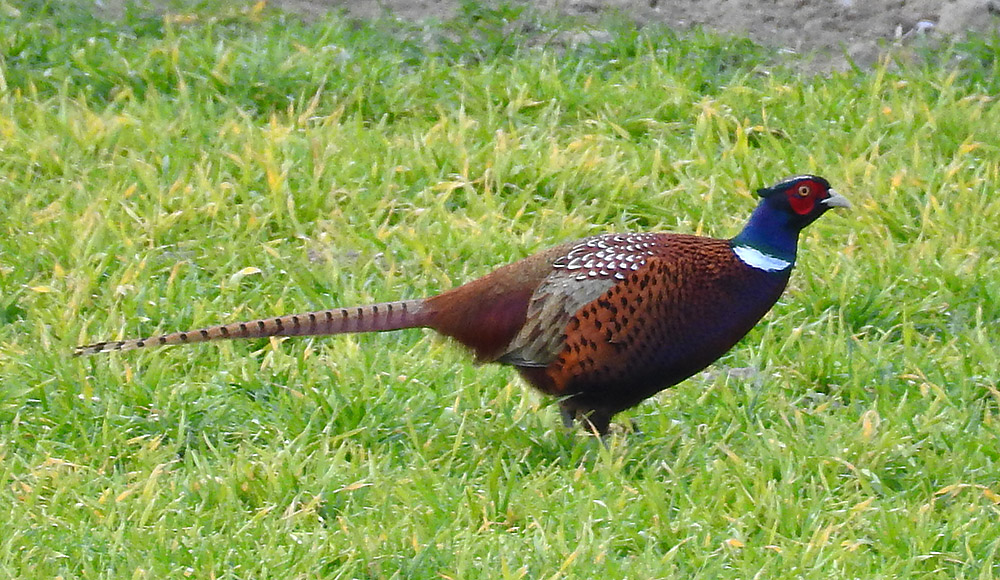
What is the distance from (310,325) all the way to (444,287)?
87cm

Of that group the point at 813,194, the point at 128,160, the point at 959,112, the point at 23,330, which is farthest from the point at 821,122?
the point at 23,330

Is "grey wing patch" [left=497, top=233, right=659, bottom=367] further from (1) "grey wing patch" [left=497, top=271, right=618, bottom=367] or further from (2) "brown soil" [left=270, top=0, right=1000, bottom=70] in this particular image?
(2) "brown soil" [left=270, top=0, right=1000, bottom=70]

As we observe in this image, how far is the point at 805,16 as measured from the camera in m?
6.08

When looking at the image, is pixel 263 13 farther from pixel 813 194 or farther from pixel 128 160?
pixel 813 194

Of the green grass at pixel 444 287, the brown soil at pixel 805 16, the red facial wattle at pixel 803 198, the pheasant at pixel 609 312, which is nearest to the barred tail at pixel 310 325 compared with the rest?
the pheasant at pixel 609 312

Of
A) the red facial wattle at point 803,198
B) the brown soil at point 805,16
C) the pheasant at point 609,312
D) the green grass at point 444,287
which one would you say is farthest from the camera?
the brown soil at point 805,16

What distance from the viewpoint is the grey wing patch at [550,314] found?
3.66 m

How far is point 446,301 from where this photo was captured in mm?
3814

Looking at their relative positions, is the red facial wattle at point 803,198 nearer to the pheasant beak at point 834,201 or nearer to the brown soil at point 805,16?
the pheasant beak at point 834,201

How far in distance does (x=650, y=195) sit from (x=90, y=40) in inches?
87.3

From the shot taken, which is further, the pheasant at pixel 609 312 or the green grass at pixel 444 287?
the pheasant at pixel 609 312

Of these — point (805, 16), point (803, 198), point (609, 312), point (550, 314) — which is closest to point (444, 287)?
point (550, 314)

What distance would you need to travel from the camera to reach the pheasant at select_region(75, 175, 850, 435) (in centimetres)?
359

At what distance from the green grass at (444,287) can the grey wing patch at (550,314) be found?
0.20 m
